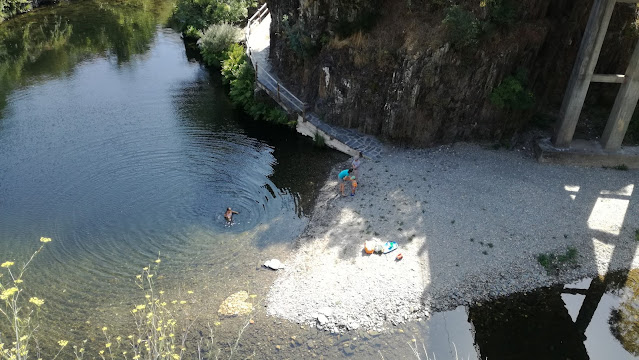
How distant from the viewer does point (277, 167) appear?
23484 mm

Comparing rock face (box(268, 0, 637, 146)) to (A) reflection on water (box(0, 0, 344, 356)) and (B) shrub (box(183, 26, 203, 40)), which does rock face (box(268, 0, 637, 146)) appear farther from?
(B) shrub (box(183, 26, 203, 40))

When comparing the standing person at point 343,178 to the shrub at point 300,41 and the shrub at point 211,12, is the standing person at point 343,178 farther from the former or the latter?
the shrub at point 211,12

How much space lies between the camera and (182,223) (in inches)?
763

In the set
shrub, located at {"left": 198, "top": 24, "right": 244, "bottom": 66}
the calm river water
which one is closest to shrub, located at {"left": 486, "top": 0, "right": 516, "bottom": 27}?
the calm river water

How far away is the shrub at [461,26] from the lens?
19.6 meters

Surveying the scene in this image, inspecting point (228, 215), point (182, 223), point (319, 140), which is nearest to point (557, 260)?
point (319, 140)

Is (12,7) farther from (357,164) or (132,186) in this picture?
(357,164)

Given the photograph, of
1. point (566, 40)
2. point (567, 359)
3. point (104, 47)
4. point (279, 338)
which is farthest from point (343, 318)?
point (104, 47)

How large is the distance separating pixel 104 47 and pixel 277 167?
26.0m

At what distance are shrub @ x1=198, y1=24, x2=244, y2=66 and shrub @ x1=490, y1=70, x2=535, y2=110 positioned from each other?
21.2 meters

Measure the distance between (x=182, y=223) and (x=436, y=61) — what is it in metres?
13.3

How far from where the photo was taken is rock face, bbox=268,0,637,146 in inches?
813

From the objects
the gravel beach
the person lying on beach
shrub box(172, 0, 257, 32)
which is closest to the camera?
the gravel beach

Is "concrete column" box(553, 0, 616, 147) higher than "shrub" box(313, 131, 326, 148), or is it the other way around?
"concrete column" box(553, 0, 616, 147)
